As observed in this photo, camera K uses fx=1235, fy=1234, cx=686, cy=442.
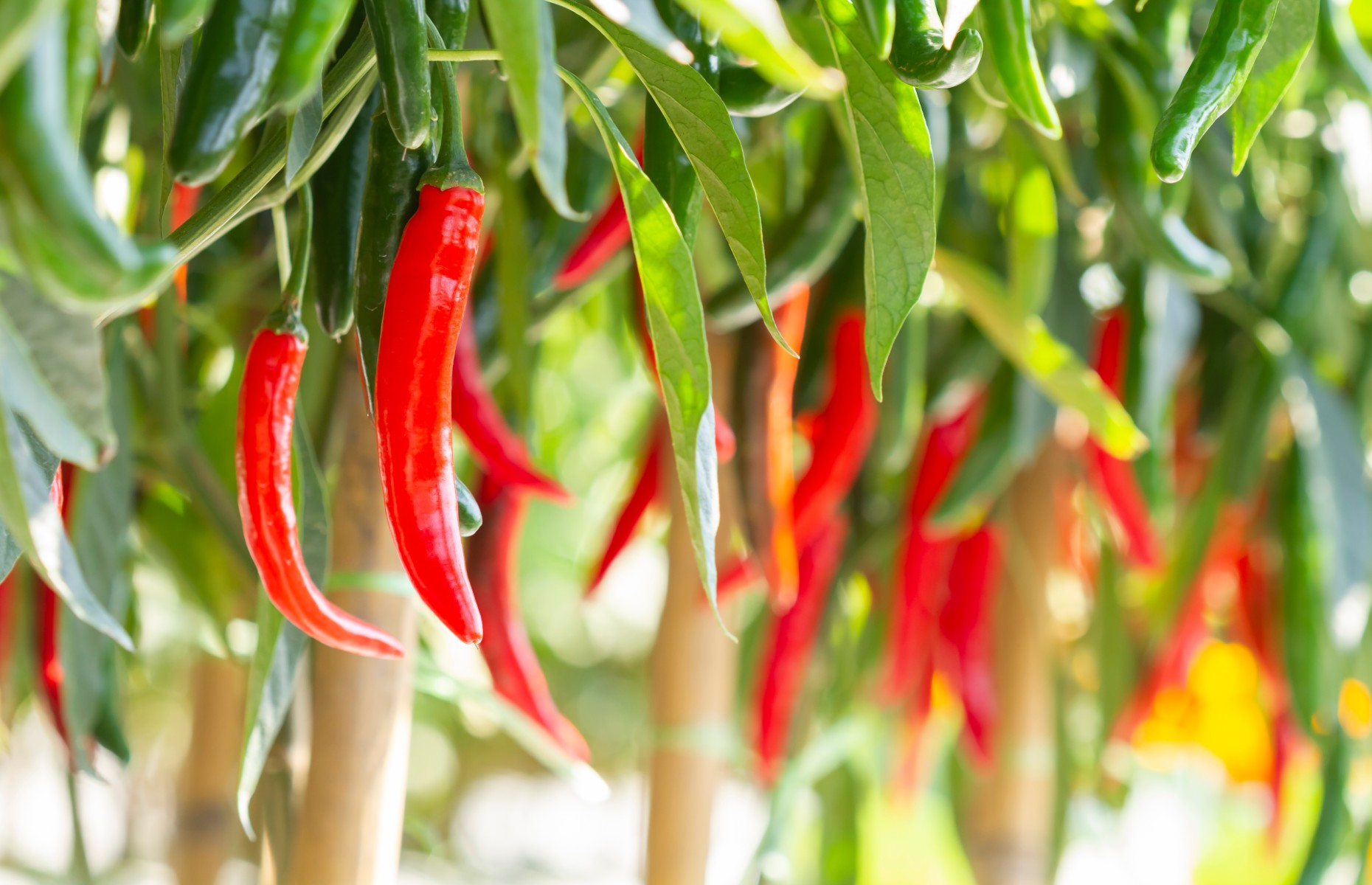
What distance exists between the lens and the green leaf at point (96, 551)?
456 mm

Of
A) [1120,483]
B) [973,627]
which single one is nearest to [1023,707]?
[973,627]

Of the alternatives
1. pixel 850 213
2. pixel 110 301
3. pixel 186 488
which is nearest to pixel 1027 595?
pixel 850 213

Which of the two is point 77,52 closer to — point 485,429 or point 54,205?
point 54,205

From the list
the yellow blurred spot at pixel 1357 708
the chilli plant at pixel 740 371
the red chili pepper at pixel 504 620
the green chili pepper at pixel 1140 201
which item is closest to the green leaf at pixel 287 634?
the chilli plant at pixel 740 371

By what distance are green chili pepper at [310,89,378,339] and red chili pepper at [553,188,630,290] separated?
173mm

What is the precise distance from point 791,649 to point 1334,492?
310mm

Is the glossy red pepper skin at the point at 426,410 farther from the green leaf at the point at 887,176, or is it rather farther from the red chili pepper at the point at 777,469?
the red chili pepper at the point at 777,469

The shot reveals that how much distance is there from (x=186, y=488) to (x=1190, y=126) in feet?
1.35

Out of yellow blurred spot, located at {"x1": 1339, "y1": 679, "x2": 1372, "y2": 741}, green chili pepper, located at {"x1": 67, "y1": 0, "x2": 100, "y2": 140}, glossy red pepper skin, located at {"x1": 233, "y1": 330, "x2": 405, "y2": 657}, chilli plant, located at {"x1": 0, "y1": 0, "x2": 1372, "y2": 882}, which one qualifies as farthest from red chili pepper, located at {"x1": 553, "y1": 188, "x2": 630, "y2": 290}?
yellow blurred spot, located at {"x1": 1339, "y1": 679, "x2": 1372, "y2": 741}

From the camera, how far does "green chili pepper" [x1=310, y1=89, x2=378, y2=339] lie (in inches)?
13.0

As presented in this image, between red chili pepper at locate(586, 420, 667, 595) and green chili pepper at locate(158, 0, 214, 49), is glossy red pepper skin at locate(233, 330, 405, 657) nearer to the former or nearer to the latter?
green chili pepper at locate(158, 0, 214, 49)

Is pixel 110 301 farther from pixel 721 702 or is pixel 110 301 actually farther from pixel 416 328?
pixel 721 702

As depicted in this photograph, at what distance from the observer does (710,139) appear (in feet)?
1.03

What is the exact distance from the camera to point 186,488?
1.70ft
